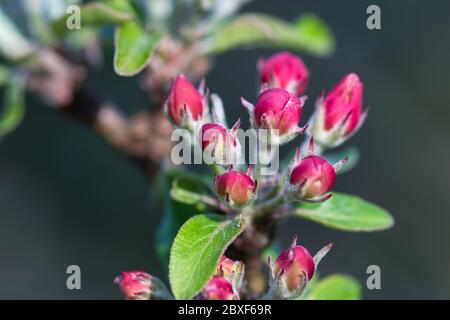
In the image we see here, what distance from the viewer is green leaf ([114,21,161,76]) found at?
1571mm

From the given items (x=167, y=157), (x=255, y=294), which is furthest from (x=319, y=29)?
(x=255, y=294)

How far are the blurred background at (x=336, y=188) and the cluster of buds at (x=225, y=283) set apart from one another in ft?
11.5

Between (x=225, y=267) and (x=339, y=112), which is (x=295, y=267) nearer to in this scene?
(x=225, y=267)

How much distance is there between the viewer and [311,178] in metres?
1.30

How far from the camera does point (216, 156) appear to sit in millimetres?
1359

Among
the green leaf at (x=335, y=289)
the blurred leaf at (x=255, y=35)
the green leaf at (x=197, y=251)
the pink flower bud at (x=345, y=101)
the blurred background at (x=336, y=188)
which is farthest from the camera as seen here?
the blurred background at (x=336, y=188)

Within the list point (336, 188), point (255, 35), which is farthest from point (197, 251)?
point (336, 188)

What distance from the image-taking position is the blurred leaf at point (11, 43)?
1981 millimetres

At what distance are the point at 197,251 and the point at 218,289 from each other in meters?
0.08

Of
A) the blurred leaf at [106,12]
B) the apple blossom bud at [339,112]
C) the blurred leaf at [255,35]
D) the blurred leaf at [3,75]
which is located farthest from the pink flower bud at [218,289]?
the blurred leaf at [3,75]

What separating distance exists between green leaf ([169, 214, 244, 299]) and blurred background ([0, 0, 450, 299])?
11.4 feet

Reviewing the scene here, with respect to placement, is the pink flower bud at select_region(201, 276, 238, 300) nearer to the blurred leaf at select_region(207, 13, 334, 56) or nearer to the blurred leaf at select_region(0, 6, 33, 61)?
the blurred leaf at select_region(207, 13, 334, 56)

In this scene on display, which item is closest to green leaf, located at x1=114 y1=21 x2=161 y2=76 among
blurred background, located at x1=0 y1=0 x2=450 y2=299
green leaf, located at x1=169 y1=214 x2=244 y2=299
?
green leaf, located at x1=169 y1=214 x2=244 y2=299

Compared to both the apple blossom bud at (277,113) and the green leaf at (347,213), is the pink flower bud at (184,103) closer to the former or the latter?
the apple blossom bud at (277,113)
